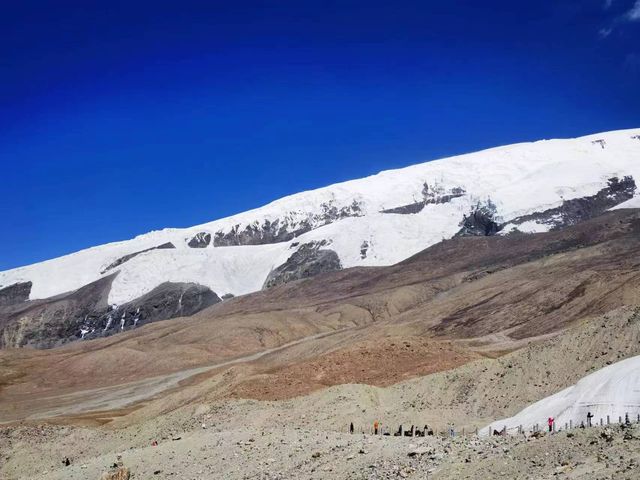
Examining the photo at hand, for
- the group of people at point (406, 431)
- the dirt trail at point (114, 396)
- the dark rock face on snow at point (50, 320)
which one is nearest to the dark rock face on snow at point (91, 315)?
the dark rock face on snow at point (50, 320)

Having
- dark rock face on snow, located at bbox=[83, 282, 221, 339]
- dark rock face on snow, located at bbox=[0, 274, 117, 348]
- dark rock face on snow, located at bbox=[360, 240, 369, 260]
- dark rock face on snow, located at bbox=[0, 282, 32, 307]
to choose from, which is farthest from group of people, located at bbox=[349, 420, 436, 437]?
dark rock face on snow, located at bbox=[0, 282, 32, 307]

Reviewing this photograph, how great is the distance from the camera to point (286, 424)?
3194 cm

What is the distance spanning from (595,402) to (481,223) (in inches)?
6072

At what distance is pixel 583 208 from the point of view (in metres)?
168

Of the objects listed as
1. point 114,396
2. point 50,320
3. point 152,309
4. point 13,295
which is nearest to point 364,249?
point 152,309

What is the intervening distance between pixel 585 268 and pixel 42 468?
73.8 meters

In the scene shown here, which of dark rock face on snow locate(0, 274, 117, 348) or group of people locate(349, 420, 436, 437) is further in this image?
dark rock face on snow locate(0, 274, 117, 348)

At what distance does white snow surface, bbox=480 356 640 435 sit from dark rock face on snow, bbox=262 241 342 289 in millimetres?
132106

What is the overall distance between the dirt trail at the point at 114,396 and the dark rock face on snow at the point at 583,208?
97.7 m

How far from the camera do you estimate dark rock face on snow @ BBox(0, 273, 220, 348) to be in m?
148

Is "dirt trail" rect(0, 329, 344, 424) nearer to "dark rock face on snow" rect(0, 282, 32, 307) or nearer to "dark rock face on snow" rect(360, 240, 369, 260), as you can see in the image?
"dark rock face on snow" rect(360, 240, 369, 260)

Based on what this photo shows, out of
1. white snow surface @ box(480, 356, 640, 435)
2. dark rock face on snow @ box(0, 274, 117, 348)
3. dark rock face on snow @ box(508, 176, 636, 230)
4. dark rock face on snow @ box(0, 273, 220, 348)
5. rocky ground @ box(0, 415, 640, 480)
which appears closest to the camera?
rocky ground @ box(0, 415, 640, 480)

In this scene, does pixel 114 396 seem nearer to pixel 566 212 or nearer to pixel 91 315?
pixel 91 315

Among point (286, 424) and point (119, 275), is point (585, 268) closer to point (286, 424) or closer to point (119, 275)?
point (286, 424)
